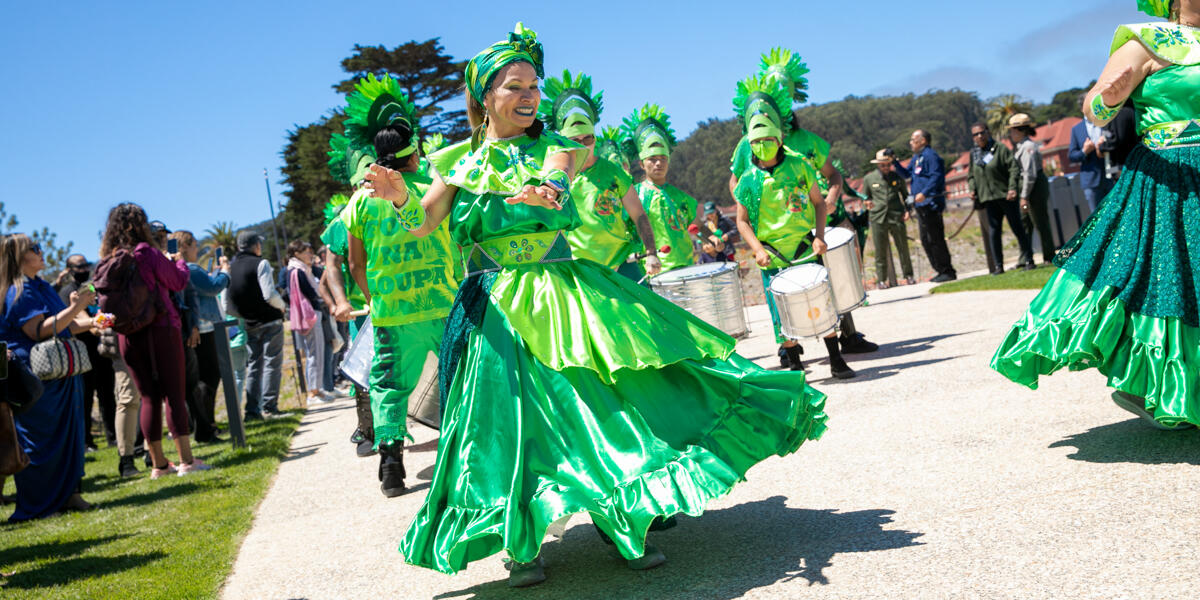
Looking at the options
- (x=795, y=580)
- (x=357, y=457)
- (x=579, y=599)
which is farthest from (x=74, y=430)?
(x=795, y=580)

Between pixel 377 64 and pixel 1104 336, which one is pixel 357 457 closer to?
pixel 1104 336

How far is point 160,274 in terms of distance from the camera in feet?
26.1

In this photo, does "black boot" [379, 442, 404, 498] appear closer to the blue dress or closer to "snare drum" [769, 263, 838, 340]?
the blue dress

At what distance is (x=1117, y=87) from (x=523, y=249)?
269 cm

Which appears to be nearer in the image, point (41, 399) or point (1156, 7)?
point (1156, 7)

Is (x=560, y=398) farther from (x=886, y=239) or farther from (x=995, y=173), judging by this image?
(x=886, y=239)

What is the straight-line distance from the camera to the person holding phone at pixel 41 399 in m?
7.05

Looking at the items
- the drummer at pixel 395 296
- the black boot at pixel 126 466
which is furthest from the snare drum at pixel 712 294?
the black boot at pixel 126 466

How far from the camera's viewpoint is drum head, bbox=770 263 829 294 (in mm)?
7699

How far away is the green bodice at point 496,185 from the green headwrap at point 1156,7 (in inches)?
114

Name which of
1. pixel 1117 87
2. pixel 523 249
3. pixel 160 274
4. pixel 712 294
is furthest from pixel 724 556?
pixel 160 274

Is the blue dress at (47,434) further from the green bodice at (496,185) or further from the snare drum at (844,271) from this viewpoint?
the snare drum at (844,271)

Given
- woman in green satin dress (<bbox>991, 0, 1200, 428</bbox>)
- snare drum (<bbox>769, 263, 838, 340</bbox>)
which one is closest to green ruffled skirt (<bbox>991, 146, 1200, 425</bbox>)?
woman in green satin dress (<bbox>991, 0, 1200, 428</bbox>)

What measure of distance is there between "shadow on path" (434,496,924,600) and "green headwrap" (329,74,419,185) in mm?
3280
